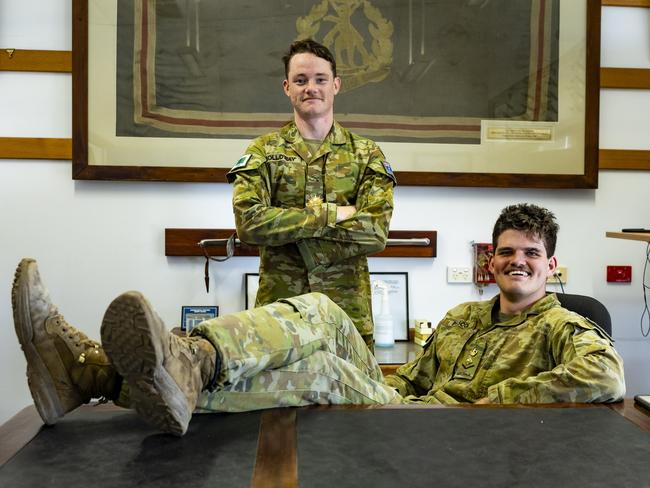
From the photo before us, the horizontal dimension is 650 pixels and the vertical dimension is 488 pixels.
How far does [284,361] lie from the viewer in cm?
130

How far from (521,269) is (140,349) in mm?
1039

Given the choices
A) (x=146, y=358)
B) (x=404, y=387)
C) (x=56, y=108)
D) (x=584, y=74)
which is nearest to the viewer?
(x=146, y=358)

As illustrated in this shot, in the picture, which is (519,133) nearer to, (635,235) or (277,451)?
(635,235)

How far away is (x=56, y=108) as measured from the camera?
2713 millimetres

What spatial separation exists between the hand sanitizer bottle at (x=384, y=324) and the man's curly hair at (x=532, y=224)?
1065mm

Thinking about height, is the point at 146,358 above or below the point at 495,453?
Result: above

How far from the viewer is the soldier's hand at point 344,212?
76.5 inches

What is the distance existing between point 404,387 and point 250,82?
1630 millimetres

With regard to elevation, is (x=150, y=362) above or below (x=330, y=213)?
below

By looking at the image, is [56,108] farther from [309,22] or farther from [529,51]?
[529,51]

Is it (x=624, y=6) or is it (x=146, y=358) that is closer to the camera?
(x=146, y=358)

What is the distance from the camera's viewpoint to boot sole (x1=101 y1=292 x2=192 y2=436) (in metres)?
1.01

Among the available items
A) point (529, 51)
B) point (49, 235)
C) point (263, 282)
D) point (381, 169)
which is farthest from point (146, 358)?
point (529, 51)

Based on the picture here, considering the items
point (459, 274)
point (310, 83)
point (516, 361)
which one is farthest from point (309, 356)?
point (459, 274)
